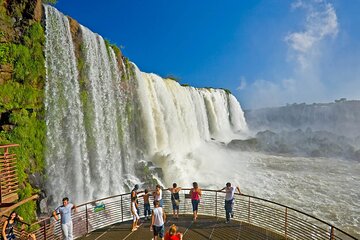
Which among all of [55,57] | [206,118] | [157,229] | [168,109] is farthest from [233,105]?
[157,229]

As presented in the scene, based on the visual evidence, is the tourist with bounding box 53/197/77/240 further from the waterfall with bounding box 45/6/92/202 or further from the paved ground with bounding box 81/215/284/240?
the waterfall with bounding box 45/6/92/202

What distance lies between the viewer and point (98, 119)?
19.8 meters

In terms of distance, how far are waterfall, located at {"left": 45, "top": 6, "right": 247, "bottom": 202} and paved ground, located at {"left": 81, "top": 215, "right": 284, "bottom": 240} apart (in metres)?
5.82

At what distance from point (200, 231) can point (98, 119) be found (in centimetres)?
1174

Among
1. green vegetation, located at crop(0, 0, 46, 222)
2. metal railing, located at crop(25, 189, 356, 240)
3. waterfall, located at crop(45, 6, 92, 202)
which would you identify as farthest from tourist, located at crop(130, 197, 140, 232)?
waterfall, located at crop(45, 6, 92, 202)

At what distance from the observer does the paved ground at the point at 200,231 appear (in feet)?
33.6

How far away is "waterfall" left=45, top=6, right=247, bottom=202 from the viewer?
1661cm

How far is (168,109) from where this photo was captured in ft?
100

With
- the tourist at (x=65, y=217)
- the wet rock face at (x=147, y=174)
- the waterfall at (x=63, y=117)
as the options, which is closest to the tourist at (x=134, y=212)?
the tourist at (x=65, y=217)

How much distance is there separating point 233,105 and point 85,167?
50.8 m

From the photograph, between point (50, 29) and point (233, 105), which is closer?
point (50, 29)

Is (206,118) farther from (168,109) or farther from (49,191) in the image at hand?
(49,191)

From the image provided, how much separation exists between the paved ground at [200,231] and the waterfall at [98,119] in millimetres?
5823

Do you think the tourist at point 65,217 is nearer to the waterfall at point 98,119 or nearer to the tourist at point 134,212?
the tourist at point 134,212
